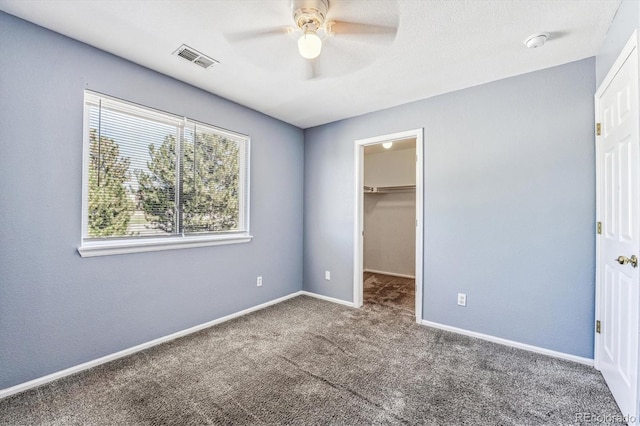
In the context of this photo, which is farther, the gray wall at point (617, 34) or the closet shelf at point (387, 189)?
the closet shelf at point (387, 189)

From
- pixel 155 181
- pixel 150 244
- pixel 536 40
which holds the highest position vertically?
pixel 536 40

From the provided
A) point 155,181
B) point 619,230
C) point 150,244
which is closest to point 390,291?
point 619,230

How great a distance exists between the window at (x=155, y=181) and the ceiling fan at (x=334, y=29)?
1212 millimetres

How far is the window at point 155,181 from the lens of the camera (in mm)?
2242

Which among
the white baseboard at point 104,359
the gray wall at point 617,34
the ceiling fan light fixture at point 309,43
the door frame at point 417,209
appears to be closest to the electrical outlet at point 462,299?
the door frame at point 417,209

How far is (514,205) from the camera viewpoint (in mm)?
2564

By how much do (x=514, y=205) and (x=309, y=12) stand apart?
238 cm

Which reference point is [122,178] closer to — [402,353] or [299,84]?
[299,84]

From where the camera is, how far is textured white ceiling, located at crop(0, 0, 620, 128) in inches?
67.5

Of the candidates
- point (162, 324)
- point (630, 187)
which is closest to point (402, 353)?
point (630, 187)

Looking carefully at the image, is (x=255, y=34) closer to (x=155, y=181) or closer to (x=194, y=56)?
(x=194, y=56)

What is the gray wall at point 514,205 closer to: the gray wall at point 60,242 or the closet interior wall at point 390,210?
the closet interior wall at point 390,210

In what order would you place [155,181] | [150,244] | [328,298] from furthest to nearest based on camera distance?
[328,298]
[155,181]
[150,244]

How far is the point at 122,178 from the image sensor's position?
7.77 feet
